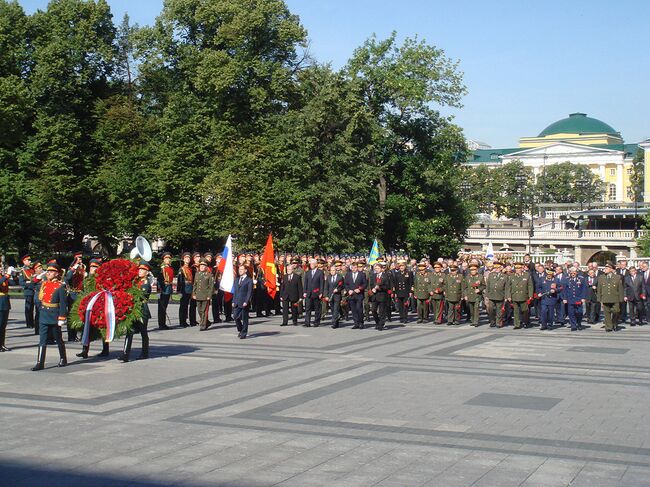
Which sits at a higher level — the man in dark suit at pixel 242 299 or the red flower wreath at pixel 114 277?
the red flower wreath at pixel 114 277

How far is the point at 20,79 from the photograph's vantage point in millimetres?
46406

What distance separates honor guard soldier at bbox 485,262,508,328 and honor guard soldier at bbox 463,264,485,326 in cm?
31

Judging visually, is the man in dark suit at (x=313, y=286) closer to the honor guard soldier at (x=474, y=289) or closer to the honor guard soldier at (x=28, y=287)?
the honor guard soldier at (x=474, y=289)

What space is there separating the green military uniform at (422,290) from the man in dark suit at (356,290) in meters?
2.53

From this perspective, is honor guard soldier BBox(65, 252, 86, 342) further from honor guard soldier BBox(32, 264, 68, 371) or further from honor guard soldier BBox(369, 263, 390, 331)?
honor guard soldier BBox(369, 263, 390, 331)

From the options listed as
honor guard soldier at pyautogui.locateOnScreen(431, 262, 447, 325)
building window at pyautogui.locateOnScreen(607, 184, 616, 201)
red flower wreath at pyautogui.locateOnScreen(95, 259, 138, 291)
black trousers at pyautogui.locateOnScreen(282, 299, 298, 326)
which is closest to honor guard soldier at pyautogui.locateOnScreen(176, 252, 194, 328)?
black trousers at pyautogui.locateOnScreen(282, 299, 298, 326)

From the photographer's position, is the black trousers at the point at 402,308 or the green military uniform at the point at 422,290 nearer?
the green military uniform at the point at 422,290

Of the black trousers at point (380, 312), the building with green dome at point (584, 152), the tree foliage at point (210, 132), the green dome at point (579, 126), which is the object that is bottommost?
the black trousers at point (380, 312)

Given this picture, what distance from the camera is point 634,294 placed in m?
27.2

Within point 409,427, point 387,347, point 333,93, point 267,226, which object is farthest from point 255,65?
point 409,427

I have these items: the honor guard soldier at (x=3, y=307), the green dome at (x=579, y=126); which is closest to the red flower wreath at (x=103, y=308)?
the honor guard soldier at (x=3, y=307)

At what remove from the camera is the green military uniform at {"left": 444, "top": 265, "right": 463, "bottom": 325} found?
26562mm

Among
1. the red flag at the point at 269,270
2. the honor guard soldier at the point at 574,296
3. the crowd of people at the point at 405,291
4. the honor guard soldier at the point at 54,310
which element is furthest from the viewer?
the red flag at the point at 269,270

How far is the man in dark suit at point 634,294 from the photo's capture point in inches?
1066
